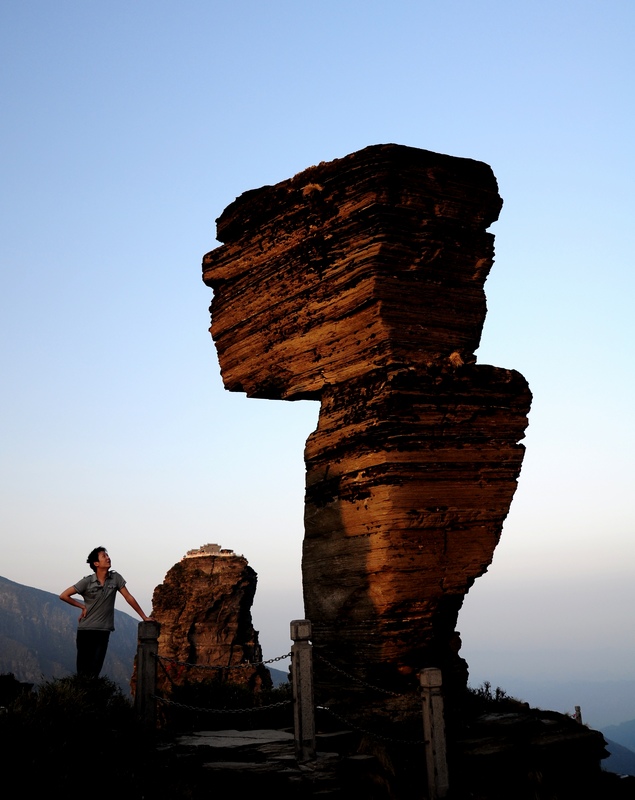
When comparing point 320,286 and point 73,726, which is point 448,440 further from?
point 73,726

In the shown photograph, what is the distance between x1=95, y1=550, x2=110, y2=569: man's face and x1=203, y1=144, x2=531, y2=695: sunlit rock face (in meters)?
3.54

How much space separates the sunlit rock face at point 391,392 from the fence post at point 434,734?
4.24ft

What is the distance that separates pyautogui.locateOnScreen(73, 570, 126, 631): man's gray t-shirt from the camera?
1090 cm

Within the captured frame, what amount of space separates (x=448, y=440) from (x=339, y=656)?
3807 mm

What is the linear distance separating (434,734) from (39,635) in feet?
611

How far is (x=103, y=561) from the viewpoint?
438 inches

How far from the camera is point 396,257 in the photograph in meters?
13.0

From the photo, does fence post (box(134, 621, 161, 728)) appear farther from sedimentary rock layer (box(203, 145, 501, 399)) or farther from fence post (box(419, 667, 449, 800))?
sedimentary rock layer (box(203, 145, 501, 399))

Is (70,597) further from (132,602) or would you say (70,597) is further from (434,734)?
(434,734)

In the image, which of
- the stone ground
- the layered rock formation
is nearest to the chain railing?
the stone ground

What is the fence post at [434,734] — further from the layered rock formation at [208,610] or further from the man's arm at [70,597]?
the layered rock formation at [208,610]

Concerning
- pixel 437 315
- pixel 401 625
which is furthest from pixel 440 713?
pixel 437 315

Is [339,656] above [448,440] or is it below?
below

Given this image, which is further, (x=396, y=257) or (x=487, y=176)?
(x=487, y=176)
